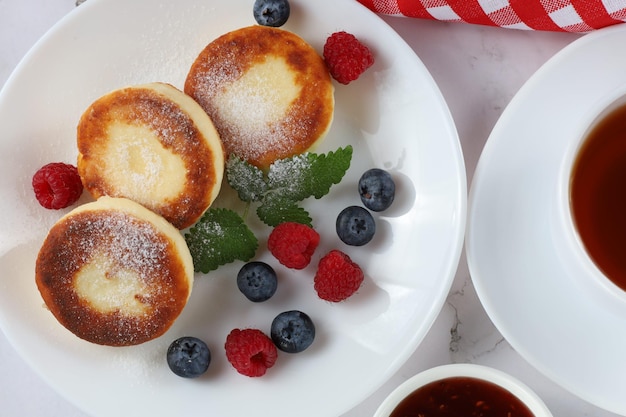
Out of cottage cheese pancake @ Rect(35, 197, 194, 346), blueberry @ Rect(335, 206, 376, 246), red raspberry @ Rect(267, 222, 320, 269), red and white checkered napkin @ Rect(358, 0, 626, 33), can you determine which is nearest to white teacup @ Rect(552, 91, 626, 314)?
red and white checkered napkin @ Rect(358, 0, 626, 33)

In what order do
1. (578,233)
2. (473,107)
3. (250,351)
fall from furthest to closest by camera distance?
(473,107) < (250,351) < (578,233)

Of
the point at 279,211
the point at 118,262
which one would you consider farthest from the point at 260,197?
the point at 118,262

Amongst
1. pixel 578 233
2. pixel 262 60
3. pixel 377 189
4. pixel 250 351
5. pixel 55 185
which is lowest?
pixel 250 351

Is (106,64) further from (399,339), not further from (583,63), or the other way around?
(583,63)

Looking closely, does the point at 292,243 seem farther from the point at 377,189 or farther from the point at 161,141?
the point at 161,141

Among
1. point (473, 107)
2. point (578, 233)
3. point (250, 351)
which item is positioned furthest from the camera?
point (473, 107)

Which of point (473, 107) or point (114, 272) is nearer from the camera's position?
point (114, 272)

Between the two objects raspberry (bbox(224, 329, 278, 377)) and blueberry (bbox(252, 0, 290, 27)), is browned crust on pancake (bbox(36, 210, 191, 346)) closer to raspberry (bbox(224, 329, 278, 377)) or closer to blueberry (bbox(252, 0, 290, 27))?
raspberry (bbox(224, 329, 278, 377))
